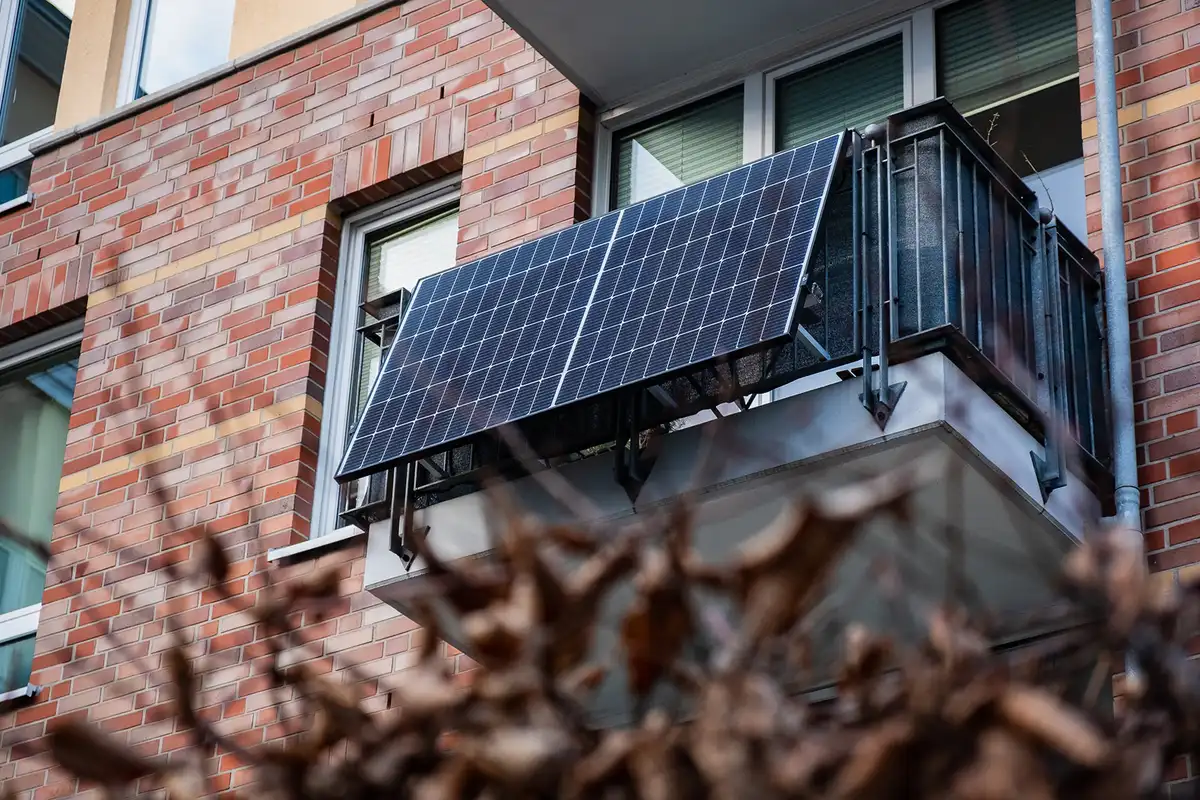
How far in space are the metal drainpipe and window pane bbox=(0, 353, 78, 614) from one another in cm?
522

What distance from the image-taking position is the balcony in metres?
5.30

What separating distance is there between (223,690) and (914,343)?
3.54 meters

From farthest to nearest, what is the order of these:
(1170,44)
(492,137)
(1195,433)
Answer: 1. (492,137)
2. (1170,44)
3. (1195,433)

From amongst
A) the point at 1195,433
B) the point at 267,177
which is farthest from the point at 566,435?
the point at 267,177

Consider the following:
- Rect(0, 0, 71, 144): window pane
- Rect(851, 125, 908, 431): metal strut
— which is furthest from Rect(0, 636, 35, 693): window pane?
Rect(851, 125, 908, 431): metal strut

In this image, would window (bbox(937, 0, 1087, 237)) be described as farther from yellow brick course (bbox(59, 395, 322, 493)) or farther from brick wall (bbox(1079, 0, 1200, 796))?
yellow brick course (bbox(59, 395, 322, 493))

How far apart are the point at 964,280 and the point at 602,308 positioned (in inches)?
45.1

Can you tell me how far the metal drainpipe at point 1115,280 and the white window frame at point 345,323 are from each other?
3095 millimetres

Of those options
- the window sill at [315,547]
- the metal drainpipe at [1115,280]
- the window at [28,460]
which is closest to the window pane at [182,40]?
the window at [28,460]

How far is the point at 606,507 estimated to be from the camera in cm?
575

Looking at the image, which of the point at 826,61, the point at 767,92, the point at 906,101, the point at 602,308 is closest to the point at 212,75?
the point at 767,92

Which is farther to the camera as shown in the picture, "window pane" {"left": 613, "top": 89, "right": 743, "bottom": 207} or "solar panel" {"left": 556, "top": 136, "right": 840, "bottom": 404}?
"window pane" {"left": 613, "top": 89, "right": 743, "bottom": 207}

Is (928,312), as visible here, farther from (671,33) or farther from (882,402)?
(671,33)

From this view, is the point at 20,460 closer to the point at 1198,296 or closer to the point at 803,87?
the point at 803,87
